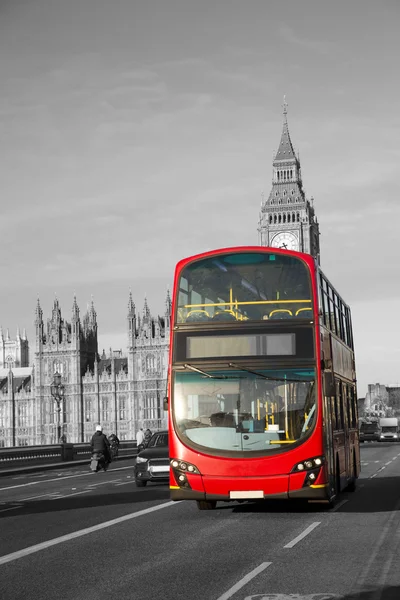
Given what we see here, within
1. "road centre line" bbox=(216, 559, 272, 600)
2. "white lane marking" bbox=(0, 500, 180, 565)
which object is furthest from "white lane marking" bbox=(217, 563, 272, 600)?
"white lane marking" bbox=(0, 500, 180, 565)

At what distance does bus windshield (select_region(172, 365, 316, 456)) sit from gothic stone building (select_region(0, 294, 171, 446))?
87117 millimetres

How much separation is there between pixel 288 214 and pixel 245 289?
4715 inches

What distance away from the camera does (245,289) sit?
50.4 ft

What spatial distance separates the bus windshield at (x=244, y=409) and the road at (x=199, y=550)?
52.1 inches

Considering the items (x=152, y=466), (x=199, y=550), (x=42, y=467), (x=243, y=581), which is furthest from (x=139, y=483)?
(x=243, y=581)

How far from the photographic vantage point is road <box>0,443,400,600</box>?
8.90 m

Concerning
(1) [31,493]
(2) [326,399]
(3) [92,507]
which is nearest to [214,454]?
(2) [326,399]

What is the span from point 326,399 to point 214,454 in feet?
7.11

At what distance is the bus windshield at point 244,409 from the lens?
14.6 meters

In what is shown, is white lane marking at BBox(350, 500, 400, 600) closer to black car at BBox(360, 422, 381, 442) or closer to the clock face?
black car at BBox(360, 422, 381, 442)

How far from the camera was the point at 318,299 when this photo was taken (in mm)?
15383

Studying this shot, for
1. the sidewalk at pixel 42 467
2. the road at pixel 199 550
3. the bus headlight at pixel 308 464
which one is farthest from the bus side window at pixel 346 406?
the sidewalk at pixel 42 467

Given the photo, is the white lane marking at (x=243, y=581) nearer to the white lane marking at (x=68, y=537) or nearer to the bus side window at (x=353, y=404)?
the white lane marking at (x=68, y=537)

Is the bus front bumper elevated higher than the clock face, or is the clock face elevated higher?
the clock face
